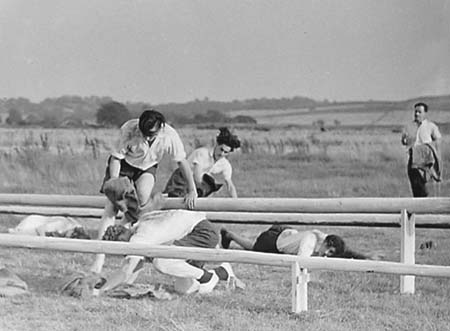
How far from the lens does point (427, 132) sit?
12.5 ft

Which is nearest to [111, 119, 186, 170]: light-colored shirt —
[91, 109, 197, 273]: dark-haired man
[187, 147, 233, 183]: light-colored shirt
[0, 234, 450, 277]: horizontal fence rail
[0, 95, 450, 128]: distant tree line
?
[91, 109, 197, 273]: dark-haired man

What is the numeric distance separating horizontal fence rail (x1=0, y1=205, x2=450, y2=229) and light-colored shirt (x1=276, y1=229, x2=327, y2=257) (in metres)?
0.06

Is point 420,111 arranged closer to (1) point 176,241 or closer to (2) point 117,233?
(1) point 176,241

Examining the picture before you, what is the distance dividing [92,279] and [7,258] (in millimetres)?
1063

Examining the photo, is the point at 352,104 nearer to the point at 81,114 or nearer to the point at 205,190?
the point at 205,190

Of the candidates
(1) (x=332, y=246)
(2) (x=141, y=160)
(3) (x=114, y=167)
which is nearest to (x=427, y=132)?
(1) (x=332, y=246)

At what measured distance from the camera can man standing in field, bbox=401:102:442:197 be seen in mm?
3795

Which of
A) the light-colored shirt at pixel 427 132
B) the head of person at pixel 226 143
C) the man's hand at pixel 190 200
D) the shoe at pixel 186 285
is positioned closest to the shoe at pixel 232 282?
the shoe at pixel 186 285

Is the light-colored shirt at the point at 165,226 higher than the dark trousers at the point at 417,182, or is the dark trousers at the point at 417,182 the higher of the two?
the dark trousers at the point at 417,182

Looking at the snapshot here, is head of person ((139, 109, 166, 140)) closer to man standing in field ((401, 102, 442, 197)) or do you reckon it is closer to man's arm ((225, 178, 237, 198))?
man's arm ((225, 178, 237, 198))

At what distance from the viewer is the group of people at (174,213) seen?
3811 mm

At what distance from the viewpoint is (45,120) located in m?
4.54

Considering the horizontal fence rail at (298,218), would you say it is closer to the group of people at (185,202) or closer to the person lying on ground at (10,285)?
the group of people at (185,202)

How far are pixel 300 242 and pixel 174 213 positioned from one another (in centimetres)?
66
